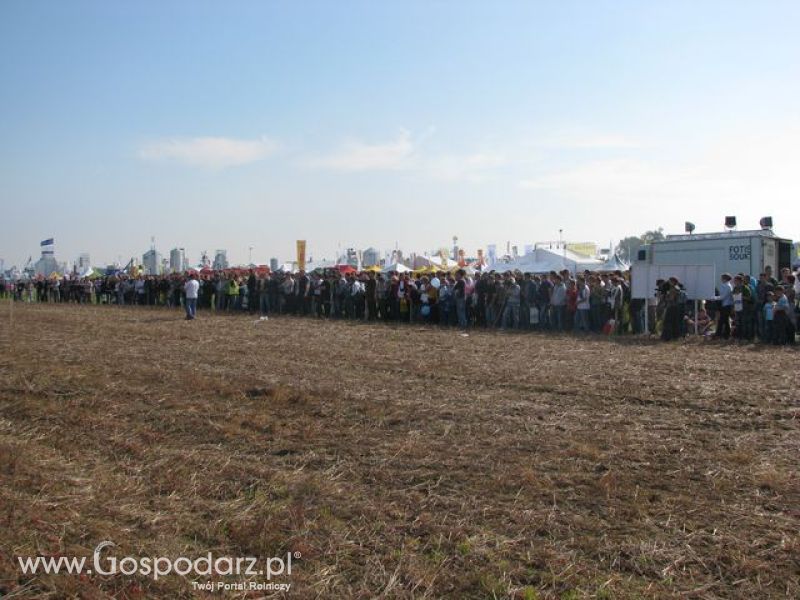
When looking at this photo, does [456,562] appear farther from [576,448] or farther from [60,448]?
[60,448]

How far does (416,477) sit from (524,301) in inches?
641

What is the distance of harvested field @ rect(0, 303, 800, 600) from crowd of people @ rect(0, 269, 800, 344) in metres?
5.35

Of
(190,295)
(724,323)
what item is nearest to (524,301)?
(724,323)

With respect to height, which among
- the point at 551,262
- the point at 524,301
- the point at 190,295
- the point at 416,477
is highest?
the point at 551,262

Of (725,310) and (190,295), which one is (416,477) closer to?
(725,310)

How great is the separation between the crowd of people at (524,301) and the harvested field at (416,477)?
17.6ft

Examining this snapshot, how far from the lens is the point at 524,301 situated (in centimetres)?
2194

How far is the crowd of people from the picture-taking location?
17.3m

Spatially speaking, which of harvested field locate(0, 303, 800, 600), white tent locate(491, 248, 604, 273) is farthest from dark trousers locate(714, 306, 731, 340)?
white tent locate(491, 248, 604, 273)

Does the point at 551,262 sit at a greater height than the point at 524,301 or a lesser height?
greater

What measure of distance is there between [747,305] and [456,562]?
1522cm

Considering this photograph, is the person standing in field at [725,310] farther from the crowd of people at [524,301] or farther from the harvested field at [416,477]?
the harvested field at [416,477]

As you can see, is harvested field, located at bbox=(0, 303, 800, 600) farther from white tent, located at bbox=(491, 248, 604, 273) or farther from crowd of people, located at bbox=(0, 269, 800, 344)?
white tent, located at bbox=(491, 248, 604, 273)

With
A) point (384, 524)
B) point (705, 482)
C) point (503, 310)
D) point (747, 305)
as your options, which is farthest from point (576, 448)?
point (503, 310)
